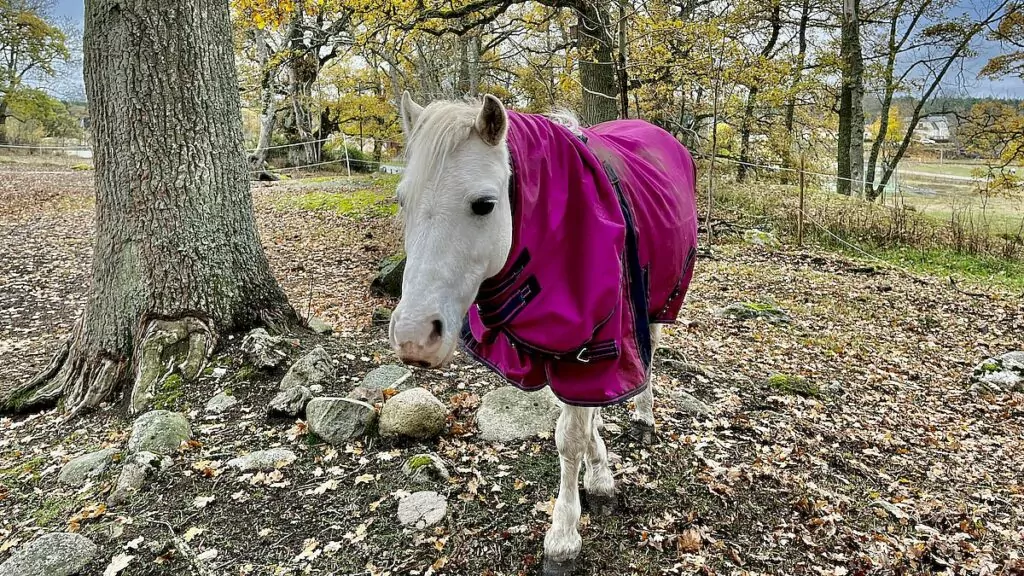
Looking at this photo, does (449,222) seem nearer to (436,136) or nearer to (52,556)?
(436,136)

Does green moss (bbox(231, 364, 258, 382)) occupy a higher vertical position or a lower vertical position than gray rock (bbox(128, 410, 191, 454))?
higher

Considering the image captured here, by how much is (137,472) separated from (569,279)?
8.65 feet

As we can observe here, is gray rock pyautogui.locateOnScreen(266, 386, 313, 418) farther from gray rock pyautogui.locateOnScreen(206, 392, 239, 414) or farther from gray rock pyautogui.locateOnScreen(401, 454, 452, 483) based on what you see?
gray rock pyautogui.locateOnScreen(401, 454, 452, 483)

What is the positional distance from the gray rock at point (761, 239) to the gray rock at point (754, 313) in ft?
14.0

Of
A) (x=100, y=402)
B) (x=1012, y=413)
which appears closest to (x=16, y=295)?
(x=100, y=402)

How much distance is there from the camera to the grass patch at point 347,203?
11.4 meters

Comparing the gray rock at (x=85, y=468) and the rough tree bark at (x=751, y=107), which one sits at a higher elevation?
the rough tree bark at (x=751, y=107)

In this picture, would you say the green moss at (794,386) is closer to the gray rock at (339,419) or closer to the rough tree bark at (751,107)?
the gray rock at (339,419)

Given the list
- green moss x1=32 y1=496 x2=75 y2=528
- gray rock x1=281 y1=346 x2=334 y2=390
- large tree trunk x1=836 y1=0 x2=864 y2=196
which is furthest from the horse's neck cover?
large tree trunk x1=836 y1=0 x2=864 y2=196

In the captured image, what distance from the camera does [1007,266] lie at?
8.80 metres

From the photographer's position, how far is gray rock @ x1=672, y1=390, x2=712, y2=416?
12.6 ft

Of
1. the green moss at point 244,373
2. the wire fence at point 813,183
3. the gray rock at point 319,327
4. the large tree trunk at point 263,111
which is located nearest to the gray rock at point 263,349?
the green moss at point 244,373

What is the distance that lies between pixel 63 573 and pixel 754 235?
35.8 ft

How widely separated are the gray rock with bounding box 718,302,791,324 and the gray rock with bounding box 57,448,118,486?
19.2 ft
